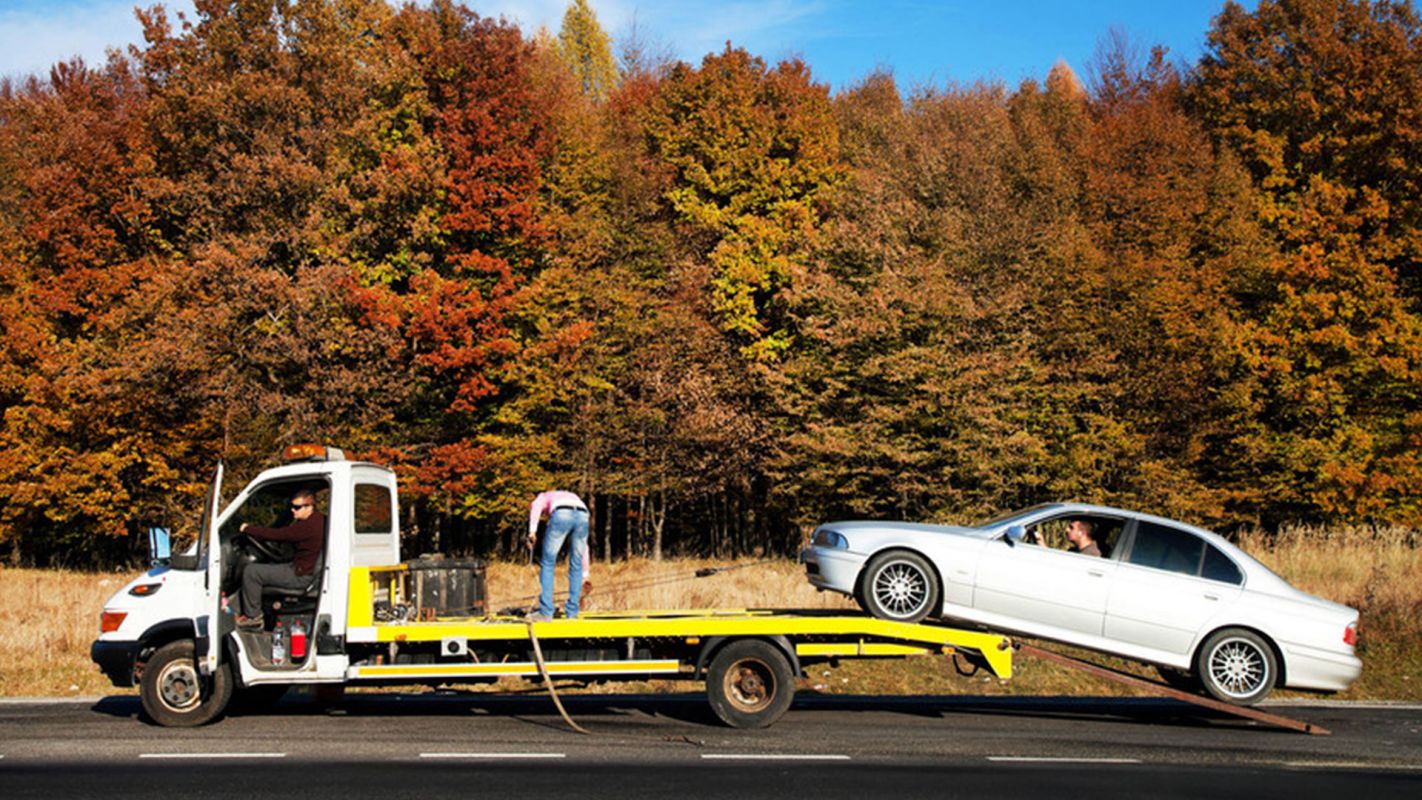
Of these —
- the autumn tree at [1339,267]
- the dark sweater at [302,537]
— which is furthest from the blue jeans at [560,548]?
the autumn tree at [1339,267]

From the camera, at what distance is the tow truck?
35.9ft

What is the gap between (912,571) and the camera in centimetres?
1167

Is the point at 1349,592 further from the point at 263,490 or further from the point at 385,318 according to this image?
the point at 385,318

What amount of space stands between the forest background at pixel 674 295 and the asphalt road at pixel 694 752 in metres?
20.9

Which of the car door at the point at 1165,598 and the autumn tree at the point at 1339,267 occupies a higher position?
the autumn tree at the point at 1339,267

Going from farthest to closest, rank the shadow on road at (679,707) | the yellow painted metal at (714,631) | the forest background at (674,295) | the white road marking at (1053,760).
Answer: the forest background at (674,295)
the shadow on road at (679,707)
the yellow painted metal at (714,631)
the white road marking at (1053,760)

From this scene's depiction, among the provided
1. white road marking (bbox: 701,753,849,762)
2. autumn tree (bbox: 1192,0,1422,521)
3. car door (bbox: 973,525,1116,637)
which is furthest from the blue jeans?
autumn tree (bbox: 1192,0,1422,521)

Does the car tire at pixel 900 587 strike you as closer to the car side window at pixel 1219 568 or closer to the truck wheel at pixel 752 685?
the truck wheel at pixel 752 685

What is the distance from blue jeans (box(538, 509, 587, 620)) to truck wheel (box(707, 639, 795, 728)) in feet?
5.27

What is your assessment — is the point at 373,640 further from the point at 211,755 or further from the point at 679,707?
the point at 679,707

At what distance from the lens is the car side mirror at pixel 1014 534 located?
38.2 ft

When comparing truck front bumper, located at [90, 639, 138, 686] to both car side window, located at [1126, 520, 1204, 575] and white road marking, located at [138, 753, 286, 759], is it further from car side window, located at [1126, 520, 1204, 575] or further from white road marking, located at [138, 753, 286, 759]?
car side window, located at [1126, 520, 1204, 575]

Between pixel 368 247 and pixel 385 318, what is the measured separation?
12.8ft

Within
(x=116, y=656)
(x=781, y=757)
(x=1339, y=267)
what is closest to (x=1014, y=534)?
(x=781, y=757)
